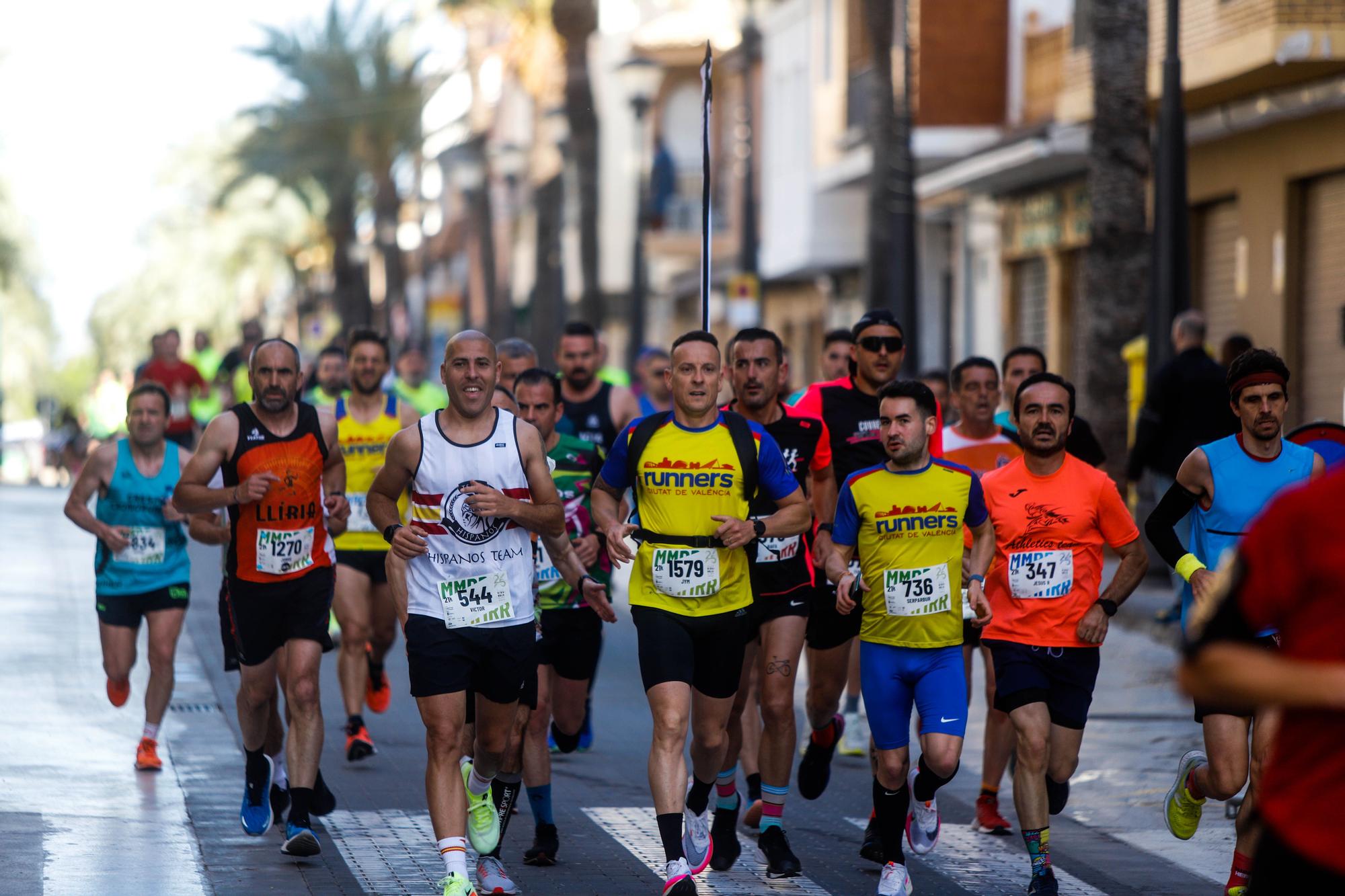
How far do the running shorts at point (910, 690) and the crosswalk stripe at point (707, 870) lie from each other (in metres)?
0.63

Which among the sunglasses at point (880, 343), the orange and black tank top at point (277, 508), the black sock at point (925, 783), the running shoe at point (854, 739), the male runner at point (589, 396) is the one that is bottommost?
the running shoe at point (854, 739)

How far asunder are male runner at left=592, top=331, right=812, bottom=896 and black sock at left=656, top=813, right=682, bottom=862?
0.53 feet

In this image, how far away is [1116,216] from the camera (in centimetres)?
1853

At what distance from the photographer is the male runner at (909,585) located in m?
7.62

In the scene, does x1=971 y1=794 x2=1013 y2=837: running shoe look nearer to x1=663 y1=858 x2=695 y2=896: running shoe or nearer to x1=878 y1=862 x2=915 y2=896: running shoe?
x1=878 y1=862 x2=915 y2=896: running shoe

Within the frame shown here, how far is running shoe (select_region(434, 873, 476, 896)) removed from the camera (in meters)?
6.95

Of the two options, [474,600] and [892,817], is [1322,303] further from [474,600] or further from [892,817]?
[474,600]

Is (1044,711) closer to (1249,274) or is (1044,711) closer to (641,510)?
(641,510)

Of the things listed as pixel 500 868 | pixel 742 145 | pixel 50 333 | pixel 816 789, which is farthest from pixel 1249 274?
pixel 50 333

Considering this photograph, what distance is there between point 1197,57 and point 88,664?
39.2 feet

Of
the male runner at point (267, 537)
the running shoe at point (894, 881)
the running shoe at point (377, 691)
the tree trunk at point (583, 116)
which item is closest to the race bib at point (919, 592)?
the running shoe at point (894, 881)

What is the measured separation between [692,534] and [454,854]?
138cm

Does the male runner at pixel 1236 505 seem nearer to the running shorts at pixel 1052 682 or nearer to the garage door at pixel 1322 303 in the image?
the running shorts at pixel 1052 682

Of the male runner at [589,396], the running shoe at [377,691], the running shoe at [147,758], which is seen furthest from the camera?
the running shoe at [377,691]
